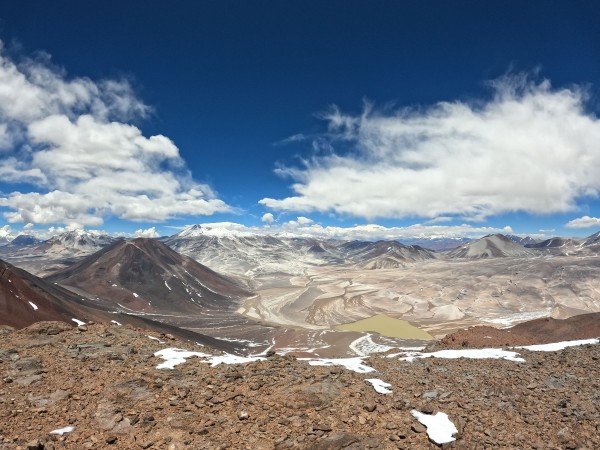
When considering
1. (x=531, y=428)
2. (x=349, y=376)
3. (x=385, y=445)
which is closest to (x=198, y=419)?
(x=385, y=445)

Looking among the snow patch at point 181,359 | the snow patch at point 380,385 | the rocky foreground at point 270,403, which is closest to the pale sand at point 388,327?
the rocky foreground at point 270,403

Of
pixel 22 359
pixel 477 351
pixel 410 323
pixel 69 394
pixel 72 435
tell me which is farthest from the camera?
pixel 410 323

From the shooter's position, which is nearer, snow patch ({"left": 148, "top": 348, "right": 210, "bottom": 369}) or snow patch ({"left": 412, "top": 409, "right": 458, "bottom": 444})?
snow patch ({"left": 412, "top": 409, "right": 458, "bottom": 444})

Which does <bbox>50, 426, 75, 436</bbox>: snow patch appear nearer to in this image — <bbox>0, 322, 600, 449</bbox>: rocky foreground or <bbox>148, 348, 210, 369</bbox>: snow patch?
<bbox>0, 322, 600, 449</bbox>: rocky foreground

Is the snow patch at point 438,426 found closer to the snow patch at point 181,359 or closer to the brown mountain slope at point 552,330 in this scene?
the snow patch at point 181,359

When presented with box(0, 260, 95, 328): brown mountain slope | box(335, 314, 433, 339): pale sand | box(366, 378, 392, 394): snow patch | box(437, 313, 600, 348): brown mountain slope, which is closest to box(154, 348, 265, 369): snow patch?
box(366, 378, 392, 394): snow patch

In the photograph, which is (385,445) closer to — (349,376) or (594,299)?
(349,376)
